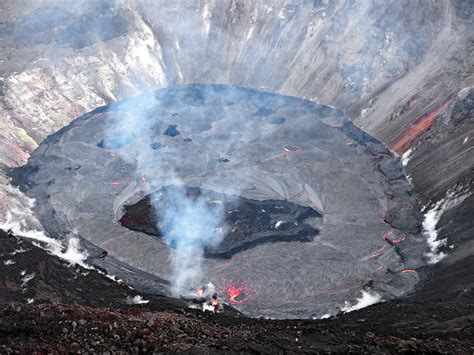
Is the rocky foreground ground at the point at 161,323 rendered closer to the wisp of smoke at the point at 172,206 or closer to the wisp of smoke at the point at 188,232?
the wisp of smoke at the point at 188,232

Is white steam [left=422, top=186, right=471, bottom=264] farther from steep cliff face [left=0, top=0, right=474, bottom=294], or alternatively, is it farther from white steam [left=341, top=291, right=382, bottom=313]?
white steam [left=341, top=291, right=382, bottom=313]

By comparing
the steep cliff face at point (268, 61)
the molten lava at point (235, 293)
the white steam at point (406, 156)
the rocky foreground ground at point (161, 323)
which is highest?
the steep cliff face at point (268, 61)

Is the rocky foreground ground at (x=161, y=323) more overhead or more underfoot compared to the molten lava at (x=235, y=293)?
more underfoot

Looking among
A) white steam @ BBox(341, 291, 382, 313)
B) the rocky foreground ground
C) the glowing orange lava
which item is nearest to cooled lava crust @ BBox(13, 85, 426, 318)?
A: white steam @ BBox(341, 291, 382, 313)

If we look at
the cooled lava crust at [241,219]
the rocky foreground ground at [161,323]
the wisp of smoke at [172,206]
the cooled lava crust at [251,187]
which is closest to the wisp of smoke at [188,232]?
the wisp of smoke at [172,206]

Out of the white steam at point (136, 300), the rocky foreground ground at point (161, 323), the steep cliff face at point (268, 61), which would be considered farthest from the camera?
the steep cliff face at point (268, 61)

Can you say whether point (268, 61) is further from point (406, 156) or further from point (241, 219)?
point (241, 219)

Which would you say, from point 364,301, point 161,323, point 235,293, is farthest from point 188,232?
point 161,323

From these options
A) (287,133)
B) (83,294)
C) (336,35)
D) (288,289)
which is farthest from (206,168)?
(336,35)
